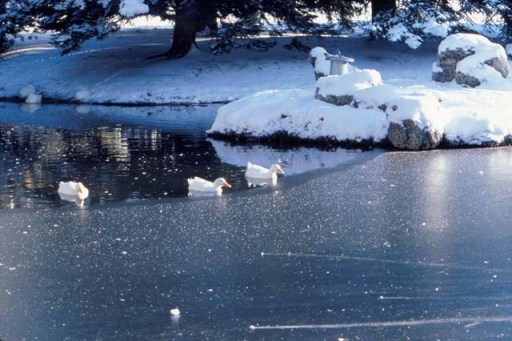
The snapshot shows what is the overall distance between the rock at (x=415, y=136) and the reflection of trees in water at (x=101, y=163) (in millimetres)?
3189

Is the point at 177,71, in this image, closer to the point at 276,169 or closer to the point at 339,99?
the point at 339,99

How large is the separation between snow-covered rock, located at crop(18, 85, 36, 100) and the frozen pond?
18225 millimetres

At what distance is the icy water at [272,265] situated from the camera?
6.72m

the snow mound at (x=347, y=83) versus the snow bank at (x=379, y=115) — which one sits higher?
the snow mound at (x=347, y=83)

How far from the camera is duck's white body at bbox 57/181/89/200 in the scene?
39.1 ft

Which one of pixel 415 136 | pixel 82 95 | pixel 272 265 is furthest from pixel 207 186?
pixel 82 95

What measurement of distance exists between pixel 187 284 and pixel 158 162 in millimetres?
7883

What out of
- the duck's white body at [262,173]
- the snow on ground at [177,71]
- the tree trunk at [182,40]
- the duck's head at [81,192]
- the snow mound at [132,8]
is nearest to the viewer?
the duck's head at [81,192]

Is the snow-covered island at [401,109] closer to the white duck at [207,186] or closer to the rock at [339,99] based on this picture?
the rock at [339,99]

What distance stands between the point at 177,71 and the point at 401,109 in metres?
13.5

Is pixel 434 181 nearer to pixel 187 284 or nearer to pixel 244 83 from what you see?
pixel 187 284

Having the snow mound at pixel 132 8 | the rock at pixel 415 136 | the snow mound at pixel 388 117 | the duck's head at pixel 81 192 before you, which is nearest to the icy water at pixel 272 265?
the duck's head at pixel 81 192

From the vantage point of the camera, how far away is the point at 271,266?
328 inches

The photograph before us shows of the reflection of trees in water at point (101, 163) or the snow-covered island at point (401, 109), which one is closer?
the reflection of trees in water at point (101, 163)
